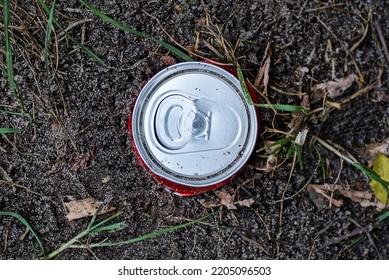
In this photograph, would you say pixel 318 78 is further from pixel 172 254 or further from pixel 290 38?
pixel 172 254

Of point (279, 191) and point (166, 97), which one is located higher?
point (166, 97)

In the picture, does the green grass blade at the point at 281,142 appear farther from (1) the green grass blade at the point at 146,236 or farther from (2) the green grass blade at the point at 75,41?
(2) the green grass blade at the point at 75,41

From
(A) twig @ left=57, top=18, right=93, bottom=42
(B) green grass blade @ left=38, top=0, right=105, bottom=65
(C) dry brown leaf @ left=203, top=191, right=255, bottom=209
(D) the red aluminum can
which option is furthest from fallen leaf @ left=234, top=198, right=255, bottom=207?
(A) twig @ left=57, top=18, right=93, bottom=42

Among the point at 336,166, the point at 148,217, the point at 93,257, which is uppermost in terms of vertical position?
the point at 336,166

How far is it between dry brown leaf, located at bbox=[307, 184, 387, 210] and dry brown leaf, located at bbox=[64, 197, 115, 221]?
54 cm

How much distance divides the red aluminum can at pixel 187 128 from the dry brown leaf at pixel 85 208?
7.7 inches

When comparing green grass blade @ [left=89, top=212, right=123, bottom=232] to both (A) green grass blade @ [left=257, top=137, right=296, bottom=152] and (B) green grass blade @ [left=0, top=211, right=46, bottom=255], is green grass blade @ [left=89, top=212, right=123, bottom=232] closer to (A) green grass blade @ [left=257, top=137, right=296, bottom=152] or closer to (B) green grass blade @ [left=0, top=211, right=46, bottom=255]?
(B) green grass blade @ [left=0, top=211, right=46, bottom=255]

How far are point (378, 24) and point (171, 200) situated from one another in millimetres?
706

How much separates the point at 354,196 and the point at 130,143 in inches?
23.7

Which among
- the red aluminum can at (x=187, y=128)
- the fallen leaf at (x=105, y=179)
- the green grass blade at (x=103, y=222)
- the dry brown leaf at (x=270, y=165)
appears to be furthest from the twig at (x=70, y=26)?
the dry brown leaf at (x=270, y=165)

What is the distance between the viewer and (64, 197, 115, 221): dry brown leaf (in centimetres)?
148

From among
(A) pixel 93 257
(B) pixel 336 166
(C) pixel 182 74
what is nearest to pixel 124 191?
(A) pixel 93 257

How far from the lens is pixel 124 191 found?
4.84 ft

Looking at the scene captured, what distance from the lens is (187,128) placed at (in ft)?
4.46
